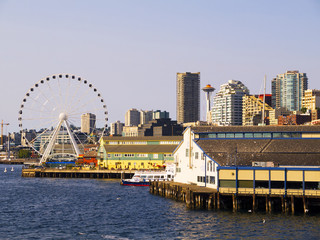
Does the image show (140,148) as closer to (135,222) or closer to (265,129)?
(265,129)

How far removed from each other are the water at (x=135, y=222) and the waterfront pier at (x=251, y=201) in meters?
1.96

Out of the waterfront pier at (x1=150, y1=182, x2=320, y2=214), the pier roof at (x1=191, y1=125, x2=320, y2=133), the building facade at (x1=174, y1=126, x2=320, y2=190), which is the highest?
the pier roof at (x1=191, y1=125, x2=320, y2=133)

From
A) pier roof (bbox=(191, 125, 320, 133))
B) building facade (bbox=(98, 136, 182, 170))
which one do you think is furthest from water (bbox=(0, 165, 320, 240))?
building facade (bbox=(98, 136, 182, 170))

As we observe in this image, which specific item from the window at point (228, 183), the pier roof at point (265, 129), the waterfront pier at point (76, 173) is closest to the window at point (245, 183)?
the window at point (228, 183)

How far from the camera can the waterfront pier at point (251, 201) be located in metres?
76.2

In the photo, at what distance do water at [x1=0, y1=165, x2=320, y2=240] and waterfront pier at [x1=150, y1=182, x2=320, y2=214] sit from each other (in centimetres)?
196

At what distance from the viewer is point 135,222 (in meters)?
73.4

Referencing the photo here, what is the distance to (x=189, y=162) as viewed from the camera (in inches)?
3829

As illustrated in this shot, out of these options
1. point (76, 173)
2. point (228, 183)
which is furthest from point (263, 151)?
point (76, 173)

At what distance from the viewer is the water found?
6397 cm

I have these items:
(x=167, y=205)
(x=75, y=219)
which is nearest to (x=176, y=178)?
(x=167, y=205)

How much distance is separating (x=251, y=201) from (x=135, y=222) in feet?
56.9

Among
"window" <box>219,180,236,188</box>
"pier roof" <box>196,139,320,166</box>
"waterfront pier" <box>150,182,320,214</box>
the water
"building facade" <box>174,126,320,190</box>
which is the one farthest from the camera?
"pier roof" <box>196,139,320,166</box>

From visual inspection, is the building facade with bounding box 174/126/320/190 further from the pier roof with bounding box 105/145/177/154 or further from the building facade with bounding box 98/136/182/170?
the pier roof with bounding box 105/145/177/154
